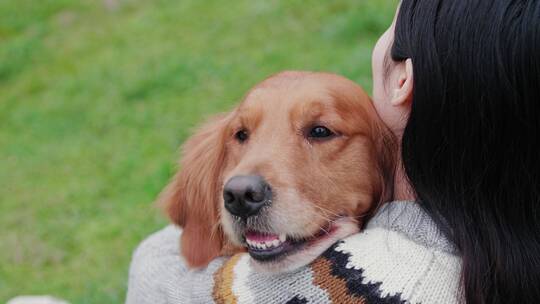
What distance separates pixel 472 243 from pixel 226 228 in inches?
33.1

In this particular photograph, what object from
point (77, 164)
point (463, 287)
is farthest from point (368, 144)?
point (77, 164)

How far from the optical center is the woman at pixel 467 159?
2.19 metres

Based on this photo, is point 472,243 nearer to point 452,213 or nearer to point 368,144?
point 452,213

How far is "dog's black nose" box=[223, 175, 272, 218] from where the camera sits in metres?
2.38

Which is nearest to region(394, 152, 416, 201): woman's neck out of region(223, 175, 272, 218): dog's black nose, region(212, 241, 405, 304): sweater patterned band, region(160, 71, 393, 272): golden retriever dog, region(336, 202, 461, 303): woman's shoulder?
region(160, 71, 393, 272): golden retriever dog

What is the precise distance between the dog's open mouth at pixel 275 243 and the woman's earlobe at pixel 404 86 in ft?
1.60

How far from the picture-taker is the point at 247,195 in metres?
2.42

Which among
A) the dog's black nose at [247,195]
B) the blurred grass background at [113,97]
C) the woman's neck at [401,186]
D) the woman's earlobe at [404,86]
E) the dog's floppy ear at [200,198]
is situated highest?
the woman's earlobe at [404,86]

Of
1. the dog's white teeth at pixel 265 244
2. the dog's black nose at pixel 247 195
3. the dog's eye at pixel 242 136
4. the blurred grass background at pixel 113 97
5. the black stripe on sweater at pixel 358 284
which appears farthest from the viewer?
the blurred grass background at pixel 113 97

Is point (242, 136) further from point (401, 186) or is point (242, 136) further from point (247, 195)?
point (401, 186)

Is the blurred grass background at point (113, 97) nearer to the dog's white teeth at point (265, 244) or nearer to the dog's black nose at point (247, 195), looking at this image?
the dog's white teeth at point (265, 244)

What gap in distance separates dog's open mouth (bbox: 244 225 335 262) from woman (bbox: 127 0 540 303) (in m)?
0.14

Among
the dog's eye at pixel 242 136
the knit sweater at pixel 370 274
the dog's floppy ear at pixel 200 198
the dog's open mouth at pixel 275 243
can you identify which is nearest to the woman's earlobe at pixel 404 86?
the knit sweater at pixel 370 274

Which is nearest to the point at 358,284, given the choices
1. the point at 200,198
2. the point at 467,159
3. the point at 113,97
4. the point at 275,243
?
the point at 275,243
